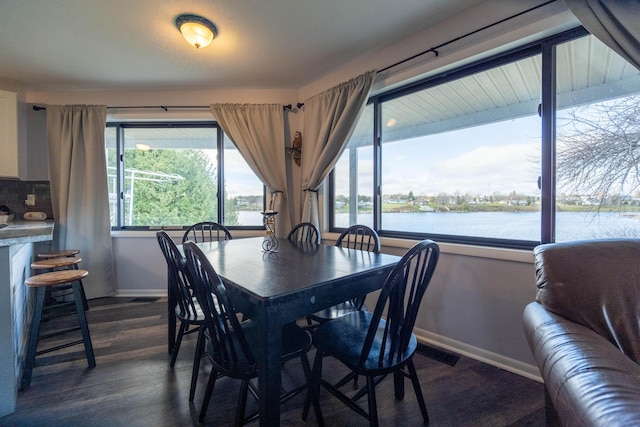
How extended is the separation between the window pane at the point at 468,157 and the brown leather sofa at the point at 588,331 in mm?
705

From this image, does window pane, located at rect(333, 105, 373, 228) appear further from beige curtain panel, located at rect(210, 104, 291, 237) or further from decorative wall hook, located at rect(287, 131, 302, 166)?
beige curtain panel, located at rect(210, 104, 291, 237)

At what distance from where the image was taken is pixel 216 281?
106cm

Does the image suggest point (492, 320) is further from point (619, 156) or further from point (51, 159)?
point (51, 159)

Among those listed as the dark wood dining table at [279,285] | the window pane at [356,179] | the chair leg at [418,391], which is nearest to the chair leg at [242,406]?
the dark wood dining table at [279,285]

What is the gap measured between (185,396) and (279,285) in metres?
1.04

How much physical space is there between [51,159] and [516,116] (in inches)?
175

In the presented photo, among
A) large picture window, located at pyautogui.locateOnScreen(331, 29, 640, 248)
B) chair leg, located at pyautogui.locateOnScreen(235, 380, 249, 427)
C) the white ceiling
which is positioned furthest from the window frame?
chair leg, located at pyautogui.locateOnScreen(235, 380, 249, 427)

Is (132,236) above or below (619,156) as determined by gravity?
below

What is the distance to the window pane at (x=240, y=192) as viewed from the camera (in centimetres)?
351

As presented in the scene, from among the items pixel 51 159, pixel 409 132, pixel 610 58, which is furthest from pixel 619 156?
pixel 51 159

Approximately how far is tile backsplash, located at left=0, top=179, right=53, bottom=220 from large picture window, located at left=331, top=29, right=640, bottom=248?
3579 millimetres

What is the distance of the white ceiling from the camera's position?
1.94 meters

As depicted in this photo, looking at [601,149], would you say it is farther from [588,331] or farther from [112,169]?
[112,169]

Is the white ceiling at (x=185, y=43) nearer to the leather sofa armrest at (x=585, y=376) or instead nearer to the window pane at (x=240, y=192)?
the window pane at (x=240, y=192)
